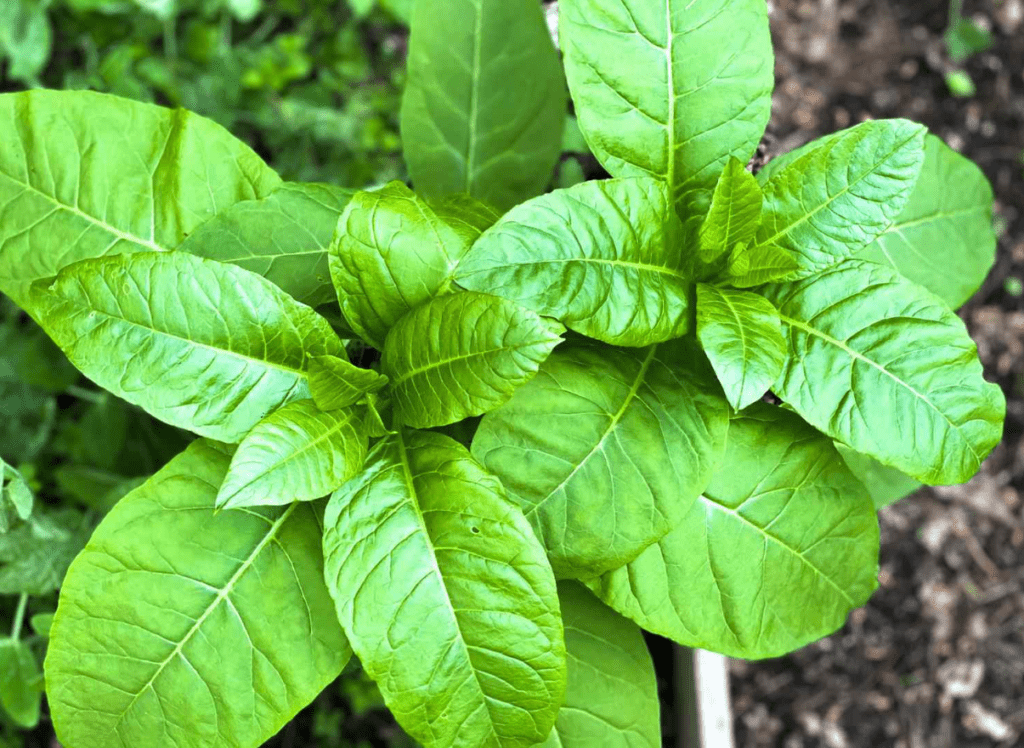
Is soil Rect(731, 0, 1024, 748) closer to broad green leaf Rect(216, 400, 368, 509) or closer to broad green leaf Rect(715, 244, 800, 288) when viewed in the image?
broad green leaf Rect(715, 244, 800, 288)

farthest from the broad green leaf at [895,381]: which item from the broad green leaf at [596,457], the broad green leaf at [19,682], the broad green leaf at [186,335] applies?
the broad green leaf at [19,682]

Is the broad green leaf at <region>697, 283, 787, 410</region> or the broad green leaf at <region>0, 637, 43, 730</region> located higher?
Answer: the broad green leaf at <region>697, 283, 787, 410</region>

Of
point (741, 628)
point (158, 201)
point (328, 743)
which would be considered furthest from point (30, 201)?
point (328, 743)

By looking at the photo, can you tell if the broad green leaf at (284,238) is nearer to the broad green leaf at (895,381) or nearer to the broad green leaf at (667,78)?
the broad green leaf at (667,78)

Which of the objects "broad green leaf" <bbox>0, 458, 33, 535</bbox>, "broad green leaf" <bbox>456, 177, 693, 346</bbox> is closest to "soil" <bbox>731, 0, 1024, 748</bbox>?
"broad green leaf" <bbox>456, 177, 693, 346</bbox>

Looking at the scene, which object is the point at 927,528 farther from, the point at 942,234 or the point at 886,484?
the point at 942,234

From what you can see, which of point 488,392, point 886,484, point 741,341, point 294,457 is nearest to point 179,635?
point 294,457
